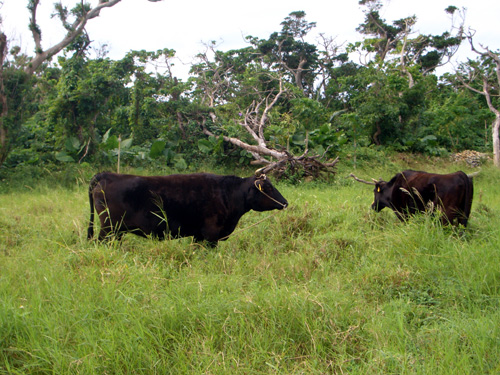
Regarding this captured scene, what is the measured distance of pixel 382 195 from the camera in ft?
23.0

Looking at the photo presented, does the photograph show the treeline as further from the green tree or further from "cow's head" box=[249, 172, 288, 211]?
"cow's head" box=[249, 172, 288, 211]

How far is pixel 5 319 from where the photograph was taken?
305cm

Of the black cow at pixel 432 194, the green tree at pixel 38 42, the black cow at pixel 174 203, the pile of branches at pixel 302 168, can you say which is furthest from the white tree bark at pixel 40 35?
the black cow at pixel 432 194

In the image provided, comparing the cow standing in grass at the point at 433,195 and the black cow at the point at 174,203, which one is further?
the cow standing in grass at the point at 433,195

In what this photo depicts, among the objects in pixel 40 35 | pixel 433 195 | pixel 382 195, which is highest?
pixel 40 35

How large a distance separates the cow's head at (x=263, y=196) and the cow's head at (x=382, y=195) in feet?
5.74

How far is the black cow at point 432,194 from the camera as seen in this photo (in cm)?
567

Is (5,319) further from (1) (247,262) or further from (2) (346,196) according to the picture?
(2) (346,196)

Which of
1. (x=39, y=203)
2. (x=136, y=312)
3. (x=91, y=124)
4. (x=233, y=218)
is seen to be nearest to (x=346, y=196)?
(x=233, y=218)

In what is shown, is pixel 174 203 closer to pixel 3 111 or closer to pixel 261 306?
pixel 261 306

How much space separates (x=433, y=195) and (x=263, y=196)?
2.25m

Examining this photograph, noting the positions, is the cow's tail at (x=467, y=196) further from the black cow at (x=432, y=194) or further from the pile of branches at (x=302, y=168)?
the pile of branches at (x=302, y=168)

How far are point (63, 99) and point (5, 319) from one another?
10.6m

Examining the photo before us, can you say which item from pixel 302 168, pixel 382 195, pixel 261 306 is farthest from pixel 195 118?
pixel 261 306
